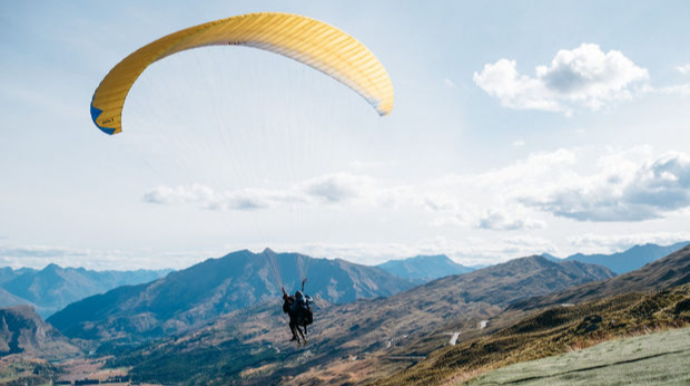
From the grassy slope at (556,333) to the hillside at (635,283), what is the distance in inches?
3681

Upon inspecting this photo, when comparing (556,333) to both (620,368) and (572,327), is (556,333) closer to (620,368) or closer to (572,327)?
(572,327)

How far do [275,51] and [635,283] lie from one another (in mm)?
186828

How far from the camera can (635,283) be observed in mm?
158750

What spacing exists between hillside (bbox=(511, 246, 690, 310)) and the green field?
149790mm

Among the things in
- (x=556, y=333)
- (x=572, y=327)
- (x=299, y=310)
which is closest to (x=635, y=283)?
(x=556, y=333)

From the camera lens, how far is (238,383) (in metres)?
196

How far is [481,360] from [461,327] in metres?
114

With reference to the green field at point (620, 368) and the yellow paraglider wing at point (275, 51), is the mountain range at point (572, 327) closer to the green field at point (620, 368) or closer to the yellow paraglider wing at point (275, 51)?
the green field at point (620, 368)

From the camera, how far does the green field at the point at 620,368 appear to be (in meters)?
12.6

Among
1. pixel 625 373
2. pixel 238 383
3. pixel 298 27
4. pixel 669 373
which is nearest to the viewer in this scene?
pixel 669 373

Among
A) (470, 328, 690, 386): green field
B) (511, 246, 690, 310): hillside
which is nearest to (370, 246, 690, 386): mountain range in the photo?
(511, 246, 690, 310): hillside

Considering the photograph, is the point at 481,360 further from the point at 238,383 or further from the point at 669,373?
the point at 238,383

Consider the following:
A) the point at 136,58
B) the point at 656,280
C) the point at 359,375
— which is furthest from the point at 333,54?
the point at 656,280

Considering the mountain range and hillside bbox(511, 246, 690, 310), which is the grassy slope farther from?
hillside bbox(511, 246, 690, 310)
